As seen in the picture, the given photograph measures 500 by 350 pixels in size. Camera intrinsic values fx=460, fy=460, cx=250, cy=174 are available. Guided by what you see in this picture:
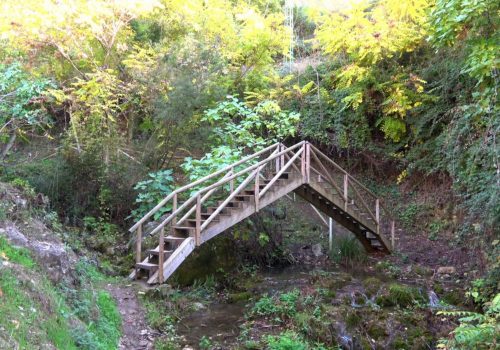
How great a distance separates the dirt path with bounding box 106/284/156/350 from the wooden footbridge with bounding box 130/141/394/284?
54cm

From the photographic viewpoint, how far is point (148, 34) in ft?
49.2

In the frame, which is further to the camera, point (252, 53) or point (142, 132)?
point (252, 53)

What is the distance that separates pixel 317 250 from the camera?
1353cm

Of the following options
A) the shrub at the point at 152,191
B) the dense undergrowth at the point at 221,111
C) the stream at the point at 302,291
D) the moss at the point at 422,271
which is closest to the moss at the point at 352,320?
the stream at the point at 302,291

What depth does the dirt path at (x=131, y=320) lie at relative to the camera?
6.45 metres

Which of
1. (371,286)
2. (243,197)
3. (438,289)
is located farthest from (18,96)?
(438,289)

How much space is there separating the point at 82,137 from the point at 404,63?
10624 mm

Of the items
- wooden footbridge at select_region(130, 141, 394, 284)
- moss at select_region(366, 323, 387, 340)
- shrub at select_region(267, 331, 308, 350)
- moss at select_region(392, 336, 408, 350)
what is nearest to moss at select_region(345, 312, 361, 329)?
moss at select_region(366, 323, 387, 340)

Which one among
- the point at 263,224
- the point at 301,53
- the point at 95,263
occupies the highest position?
the point at 301,53

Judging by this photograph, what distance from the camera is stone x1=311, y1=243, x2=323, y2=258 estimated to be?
527 inches

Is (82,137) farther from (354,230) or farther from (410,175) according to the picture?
(410,175)

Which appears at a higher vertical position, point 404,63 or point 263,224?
point 404,63

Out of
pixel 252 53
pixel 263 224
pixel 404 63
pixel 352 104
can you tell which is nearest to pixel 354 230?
pixel 263 224

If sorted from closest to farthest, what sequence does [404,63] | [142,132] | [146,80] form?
[146,80]
[142,132]
[404,63]
